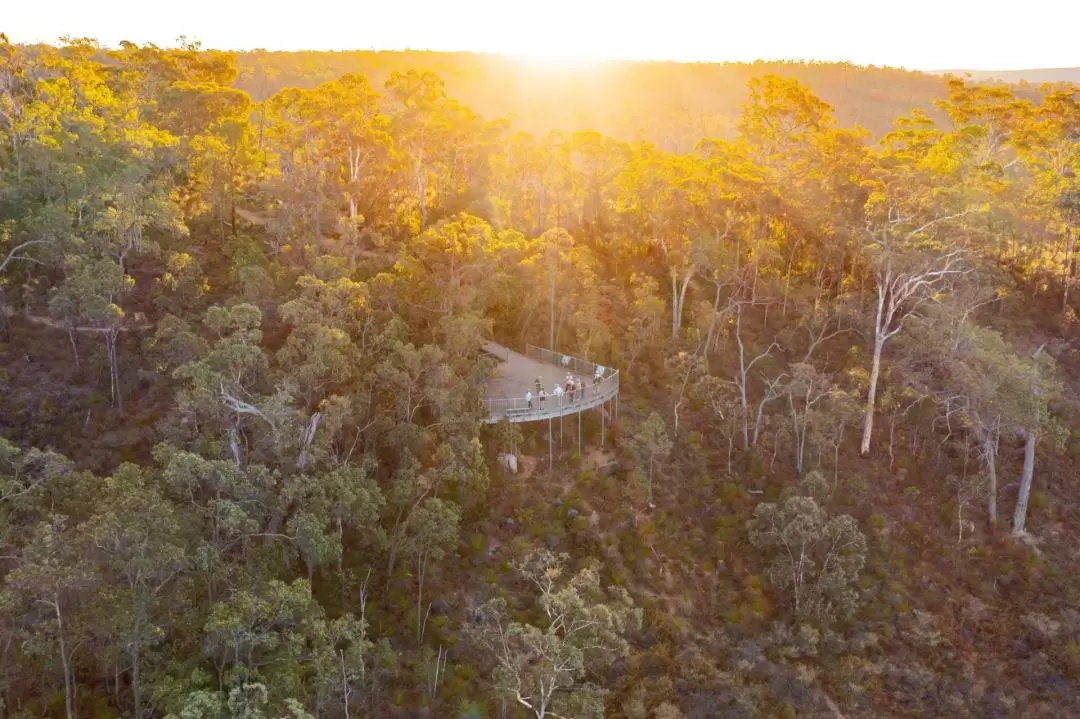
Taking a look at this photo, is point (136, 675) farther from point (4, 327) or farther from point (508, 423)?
point (4, 327)

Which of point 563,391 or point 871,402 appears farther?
point 871,402

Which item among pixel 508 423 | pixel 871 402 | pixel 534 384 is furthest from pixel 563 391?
pixel 871 402

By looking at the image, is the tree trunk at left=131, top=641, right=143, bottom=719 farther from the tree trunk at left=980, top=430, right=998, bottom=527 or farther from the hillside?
the hillside

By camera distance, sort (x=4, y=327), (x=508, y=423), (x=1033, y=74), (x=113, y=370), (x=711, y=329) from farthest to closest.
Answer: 1. (x=1033, y=74)
2. (x=711, y=329)
3. (x=4, y=327)
4. (x=113, y=370)
5. (x=508, y=423)

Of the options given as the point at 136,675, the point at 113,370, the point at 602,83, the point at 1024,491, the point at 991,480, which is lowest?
the point at 1024,491

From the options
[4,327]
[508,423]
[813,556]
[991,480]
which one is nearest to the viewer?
[813,556]

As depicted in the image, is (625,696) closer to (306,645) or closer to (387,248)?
(306,645)

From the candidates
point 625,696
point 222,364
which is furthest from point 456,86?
point 625,696
